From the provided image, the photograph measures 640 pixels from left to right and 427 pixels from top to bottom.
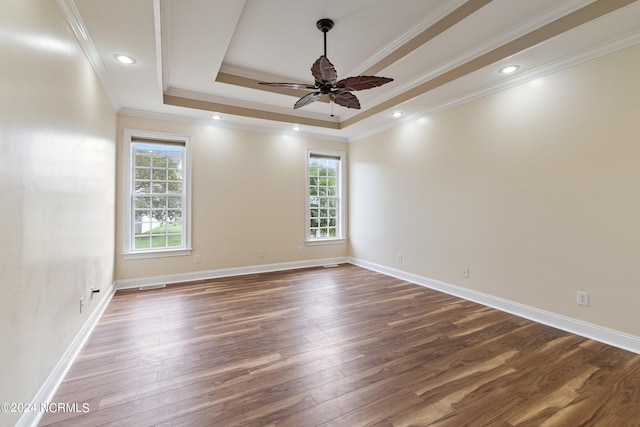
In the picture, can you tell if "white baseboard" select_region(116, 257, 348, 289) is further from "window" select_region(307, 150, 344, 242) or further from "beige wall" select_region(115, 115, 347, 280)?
"window" select_region(307, 150, 344, 242)

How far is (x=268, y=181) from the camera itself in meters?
5.18

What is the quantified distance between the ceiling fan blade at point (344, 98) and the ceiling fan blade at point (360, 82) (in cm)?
14

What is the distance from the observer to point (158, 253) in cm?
433

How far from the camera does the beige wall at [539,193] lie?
246cm

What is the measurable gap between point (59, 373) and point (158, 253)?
2.53m

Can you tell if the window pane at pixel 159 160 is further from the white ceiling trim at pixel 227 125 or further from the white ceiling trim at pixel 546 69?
the white ceiling trim at pixel 546 69

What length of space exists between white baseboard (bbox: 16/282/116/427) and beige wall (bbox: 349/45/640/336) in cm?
406

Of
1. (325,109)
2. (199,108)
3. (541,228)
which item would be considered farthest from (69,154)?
(541,228)

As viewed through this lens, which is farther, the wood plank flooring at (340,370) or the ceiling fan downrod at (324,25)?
the ceiling fan downrod at (324,25)

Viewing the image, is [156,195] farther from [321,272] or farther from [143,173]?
[321,272]

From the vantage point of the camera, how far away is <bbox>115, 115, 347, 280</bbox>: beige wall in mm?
4426

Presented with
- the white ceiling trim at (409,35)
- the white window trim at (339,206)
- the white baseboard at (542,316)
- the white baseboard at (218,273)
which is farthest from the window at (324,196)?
the white ceiling trim at (409,35)

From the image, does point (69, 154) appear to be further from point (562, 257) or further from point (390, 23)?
point (562, 257)

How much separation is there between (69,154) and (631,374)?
4.39 meters
